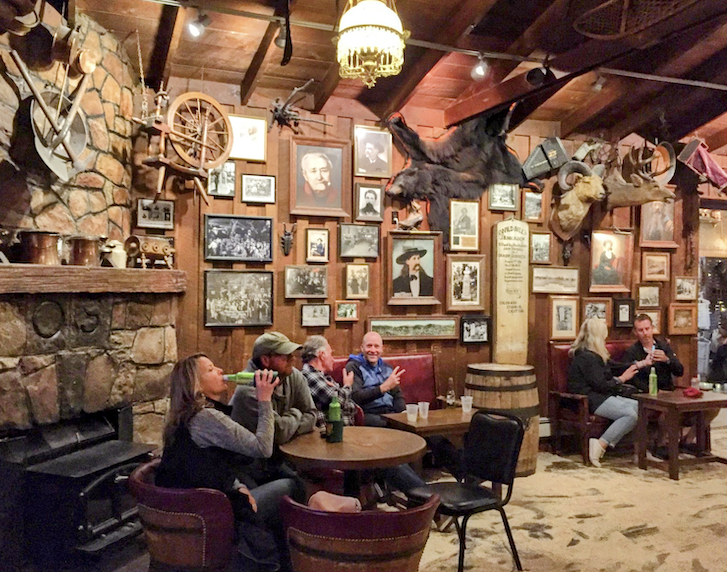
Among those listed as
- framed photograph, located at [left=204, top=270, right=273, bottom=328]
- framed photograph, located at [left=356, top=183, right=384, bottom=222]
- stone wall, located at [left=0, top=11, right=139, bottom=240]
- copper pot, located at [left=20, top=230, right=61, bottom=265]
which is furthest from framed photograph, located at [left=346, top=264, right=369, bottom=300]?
copper pot, located at [left=20, top=230, right=61, bottom=265]

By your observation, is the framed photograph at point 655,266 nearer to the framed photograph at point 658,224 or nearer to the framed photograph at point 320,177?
the framed photograph at point 658,224

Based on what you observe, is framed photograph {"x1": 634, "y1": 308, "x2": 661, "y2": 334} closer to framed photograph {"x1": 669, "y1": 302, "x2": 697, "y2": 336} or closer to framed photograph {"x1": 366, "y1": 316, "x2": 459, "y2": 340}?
framed photograph {"x1": 669, "y1": 302, "x2": 697, "y2": 336}

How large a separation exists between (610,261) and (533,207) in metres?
1.02

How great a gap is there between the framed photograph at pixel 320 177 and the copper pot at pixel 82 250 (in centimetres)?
190

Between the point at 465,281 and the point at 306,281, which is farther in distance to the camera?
the point at 465,281

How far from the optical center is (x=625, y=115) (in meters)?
6.39

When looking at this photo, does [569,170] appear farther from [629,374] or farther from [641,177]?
[629,374]

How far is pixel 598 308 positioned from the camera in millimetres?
6441

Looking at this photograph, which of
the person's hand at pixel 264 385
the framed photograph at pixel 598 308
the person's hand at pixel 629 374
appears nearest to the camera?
the person's hand at pixel 264 385

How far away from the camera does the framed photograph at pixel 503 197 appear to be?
19.9 ft

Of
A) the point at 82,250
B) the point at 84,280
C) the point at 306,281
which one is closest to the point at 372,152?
the point at 306,281

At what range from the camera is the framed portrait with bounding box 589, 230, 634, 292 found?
253 inches

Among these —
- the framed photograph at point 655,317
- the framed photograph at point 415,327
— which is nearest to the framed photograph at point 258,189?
the framed photograph at point 415,327

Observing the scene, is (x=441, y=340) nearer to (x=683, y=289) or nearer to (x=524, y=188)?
(x=524, y=188)
